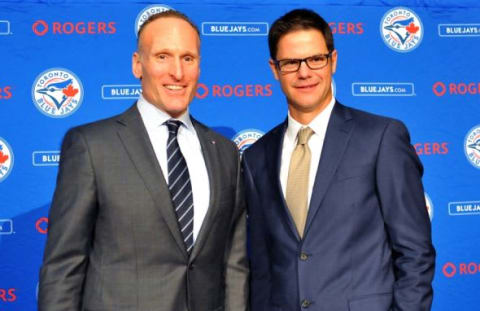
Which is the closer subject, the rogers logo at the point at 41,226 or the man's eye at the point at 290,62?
the man's eye at the point at 290,62

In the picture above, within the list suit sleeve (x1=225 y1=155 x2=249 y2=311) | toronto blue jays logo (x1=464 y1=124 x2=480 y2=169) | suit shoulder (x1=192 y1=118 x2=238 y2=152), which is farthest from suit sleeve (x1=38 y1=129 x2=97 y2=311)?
toronto blue jays logo (x1=464 y1=124 x2=480 y2=169)

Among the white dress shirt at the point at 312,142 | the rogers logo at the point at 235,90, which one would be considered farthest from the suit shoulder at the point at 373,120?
the rogers logo at the point at 235,90

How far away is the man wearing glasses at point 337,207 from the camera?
1.70 metres

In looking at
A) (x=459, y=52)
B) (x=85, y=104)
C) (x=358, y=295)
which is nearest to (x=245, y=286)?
(x=358, y=295)

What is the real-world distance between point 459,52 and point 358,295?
2124mm

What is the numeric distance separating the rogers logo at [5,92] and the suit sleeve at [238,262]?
5.25 feet

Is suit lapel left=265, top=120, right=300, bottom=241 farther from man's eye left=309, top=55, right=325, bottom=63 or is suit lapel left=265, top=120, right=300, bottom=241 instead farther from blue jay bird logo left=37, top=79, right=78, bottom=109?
blue jay bird logo left=37, top=79, right=78, bottom=109

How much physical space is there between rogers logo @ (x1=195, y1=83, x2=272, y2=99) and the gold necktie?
1091 millimetres

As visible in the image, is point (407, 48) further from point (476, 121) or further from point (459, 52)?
point (476, 121)

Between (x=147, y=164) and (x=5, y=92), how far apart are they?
158cm

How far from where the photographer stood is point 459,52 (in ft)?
10.3

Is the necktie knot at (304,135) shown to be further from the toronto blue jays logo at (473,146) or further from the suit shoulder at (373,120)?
the toronto blue jays logo at (473,146)

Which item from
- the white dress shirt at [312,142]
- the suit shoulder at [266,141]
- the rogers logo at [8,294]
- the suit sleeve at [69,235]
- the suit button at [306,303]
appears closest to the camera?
the suit sleeve at [69,235]

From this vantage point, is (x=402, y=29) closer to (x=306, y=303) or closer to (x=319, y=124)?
(x=319, y=124)
